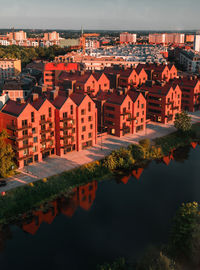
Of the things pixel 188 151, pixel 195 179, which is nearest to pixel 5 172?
pixel 195 179

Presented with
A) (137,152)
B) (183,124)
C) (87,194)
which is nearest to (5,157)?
(87,194)

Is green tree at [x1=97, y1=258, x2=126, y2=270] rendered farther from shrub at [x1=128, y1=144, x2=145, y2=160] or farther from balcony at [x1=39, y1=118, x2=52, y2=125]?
balcony at [x1=39, y1=118, x2=52, y2=125]

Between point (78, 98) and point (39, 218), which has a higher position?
point (78, 98)

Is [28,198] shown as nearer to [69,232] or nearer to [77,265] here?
[69,232]

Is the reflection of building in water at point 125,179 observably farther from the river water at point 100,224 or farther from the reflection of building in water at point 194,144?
the reflection of building in water at point 194,144

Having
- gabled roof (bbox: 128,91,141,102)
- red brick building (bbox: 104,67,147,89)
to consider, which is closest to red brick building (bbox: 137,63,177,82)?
red brick building (bbox: 104,67,147,89)

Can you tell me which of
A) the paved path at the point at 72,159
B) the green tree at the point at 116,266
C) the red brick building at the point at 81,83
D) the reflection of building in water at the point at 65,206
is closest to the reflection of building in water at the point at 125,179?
the reflection of building in water at the point at 65,206

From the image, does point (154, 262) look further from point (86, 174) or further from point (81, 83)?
point (81, 83)
